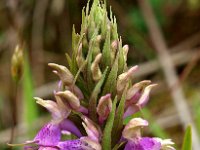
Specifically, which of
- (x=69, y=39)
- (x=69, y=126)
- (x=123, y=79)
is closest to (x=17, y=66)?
(x=69, y=126)

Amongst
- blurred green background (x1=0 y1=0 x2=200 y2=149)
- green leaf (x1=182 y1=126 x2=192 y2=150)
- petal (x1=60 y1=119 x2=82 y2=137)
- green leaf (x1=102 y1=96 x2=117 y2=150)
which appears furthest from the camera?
blurred green background (x1=0 y1=0 x2=200 y2=149)

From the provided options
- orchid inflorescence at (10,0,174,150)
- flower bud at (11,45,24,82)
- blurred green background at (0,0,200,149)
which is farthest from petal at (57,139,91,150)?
blurred green background at (0,0,200,149)

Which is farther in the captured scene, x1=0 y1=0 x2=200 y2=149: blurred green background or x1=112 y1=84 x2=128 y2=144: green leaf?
x1=0 y1=0 x2=200 y2=149: blurred green background

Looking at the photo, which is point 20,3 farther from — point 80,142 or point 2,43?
point 80,142

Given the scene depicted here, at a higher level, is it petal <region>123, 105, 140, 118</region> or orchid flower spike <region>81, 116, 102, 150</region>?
petal <region>123, 105, 140, 118</region>

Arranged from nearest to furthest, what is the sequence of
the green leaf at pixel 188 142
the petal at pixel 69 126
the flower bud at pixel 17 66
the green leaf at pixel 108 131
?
1. the green leaf at pixel 108 131
2. the petal at pixel 69 126
3. the green leaf at pixel 188 142
4. the flower bud at pixel 17 66

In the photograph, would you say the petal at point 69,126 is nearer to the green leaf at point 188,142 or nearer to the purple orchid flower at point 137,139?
the purple orchid flower at point 137,139

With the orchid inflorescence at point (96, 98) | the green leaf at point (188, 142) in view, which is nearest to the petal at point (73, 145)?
the orchid inflorescence at point (96, 98)

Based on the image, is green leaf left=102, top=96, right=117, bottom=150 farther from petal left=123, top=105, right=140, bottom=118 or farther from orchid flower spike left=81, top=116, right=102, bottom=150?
petal left=123, top=105, right=140, bottom=118

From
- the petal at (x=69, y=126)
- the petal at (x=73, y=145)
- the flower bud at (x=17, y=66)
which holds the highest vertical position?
the flower bud at (x=17, y=66)
